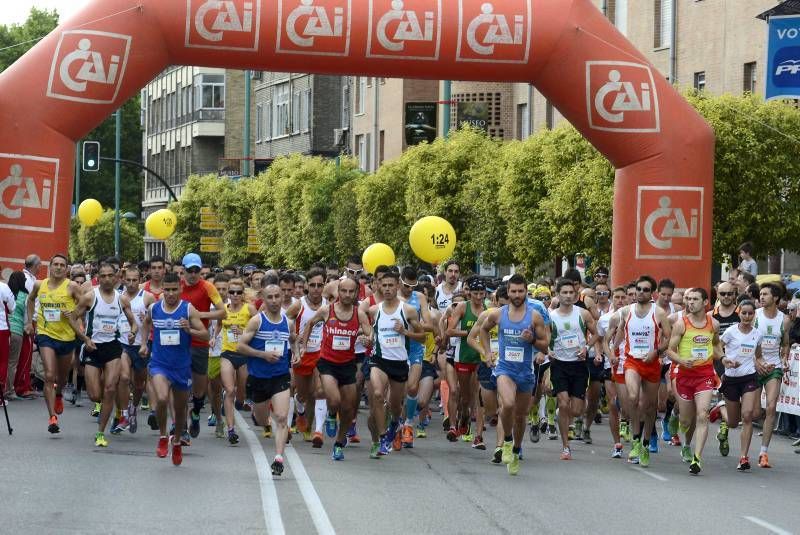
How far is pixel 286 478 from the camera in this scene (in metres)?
13.4

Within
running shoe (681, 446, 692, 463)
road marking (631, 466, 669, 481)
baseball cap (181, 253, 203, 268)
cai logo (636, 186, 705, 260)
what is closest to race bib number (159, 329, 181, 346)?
baseball cap (181, 253, 203, 268)

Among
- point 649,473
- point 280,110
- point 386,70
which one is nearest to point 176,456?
point 649,473

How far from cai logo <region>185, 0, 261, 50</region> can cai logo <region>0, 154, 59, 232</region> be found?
243 centimetres

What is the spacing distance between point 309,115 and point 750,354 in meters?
53.1

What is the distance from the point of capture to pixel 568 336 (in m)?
16.8

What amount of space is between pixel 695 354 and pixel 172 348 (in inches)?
193

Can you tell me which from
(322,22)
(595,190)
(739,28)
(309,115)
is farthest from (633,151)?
(309,115)

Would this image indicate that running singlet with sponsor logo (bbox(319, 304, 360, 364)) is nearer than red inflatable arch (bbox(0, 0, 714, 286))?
Yes

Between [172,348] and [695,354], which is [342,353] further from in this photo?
[695,354]

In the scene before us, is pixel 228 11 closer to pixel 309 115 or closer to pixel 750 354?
pixel 750 354

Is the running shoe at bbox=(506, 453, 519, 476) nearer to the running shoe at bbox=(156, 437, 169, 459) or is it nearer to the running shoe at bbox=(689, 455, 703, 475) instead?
the running shoe at bbox=(689, 455, 703, 475)

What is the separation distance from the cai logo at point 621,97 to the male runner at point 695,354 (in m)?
5.58

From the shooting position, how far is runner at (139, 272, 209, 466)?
47.5ft

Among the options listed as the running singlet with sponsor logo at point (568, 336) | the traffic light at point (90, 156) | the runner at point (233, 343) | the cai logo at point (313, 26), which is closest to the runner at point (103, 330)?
the runner at point (233, 343)
